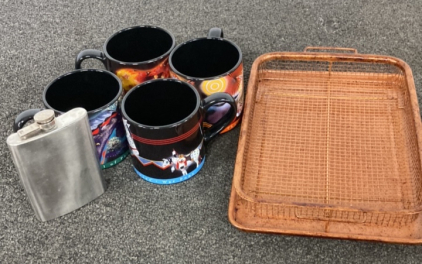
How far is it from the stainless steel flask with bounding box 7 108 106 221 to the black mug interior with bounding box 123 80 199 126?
54 mm

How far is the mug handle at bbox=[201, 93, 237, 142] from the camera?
44 cm

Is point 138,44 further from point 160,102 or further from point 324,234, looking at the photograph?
point 324,234

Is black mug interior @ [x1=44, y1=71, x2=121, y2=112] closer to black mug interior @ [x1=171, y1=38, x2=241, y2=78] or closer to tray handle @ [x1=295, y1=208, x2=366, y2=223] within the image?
black mug interior @ [x1=171, y1=38, x2=241, y2=78]

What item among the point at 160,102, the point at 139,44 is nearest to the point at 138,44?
the point at 139,44

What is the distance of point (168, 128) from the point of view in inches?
16.1

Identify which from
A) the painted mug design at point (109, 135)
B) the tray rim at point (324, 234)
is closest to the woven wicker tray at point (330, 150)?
the tray rim at point (324, 234)

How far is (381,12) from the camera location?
2.16 ft

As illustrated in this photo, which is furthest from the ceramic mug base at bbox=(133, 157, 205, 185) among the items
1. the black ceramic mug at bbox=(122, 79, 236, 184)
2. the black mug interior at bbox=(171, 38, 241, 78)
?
the black mug interior at bbox=(171, 38, 241, 78)

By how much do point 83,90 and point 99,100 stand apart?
0.02 m

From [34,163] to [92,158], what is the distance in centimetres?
5

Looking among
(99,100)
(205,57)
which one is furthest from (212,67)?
(99,100)

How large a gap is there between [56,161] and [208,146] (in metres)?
0.15

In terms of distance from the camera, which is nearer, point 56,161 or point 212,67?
point 56,161

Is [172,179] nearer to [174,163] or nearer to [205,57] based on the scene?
[174,163]
